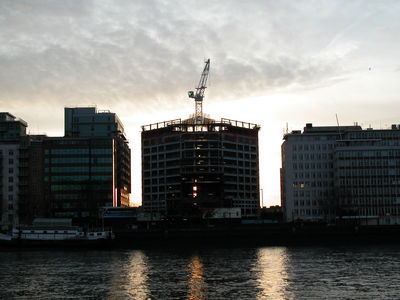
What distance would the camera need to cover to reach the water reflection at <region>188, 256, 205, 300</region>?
255ft

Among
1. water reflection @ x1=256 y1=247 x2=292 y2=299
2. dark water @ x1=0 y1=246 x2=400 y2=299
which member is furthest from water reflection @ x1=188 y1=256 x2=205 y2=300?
water reflection @ x1=256 y1=247 x2=292 y2=299


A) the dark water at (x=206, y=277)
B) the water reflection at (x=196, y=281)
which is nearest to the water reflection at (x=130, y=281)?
the dark water at (x=206, y=277)

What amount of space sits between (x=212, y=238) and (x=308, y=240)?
28.8 m

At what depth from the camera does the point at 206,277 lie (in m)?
95.4

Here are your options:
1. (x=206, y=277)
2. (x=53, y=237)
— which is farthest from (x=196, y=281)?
(x=53, y=237)

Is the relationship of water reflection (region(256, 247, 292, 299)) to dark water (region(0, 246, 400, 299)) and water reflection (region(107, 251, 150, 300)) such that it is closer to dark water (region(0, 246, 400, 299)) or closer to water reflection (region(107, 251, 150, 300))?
dark water (region(0, 246, 400, 299))

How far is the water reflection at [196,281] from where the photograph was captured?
3056 inches

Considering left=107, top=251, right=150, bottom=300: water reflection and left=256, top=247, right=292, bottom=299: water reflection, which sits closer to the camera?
left=256, top=247, right=292, bottom=299: water reflection

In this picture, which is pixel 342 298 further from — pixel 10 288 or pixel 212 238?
pixel 212 238

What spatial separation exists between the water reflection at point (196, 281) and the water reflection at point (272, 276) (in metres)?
7.38

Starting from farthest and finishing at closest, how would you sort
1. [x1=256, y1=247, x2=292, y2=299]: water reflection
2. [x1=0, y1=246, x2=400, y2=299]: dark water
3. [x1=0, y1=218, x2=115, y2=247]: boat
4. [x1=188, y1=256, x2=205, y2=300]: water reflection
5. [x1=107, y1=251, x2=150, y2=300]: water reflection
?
[x1=0, y1=218, x2=115, y2=247]: boat, [x1=0, y1=246, x2=400, y2=299]: dark water, [x1=107, y1=251, x2=150, y2=300]: water reflection, [x1=256, y1=247, x2=292, y2=299]: water reflection, [x1=188, y1=256, x2=205, y2=300]: water reflection

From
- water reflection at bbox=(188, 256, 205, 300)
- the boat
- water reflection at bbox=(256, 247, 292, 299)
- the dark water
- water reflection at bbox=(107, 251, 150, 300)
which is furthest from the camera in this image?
the boat

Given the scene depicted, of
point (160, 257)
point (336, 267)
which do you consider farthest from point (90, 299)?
point (160, 257)

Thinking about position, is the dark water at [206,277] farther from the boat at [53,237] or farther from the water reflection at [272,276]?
the boat at [53,237]
